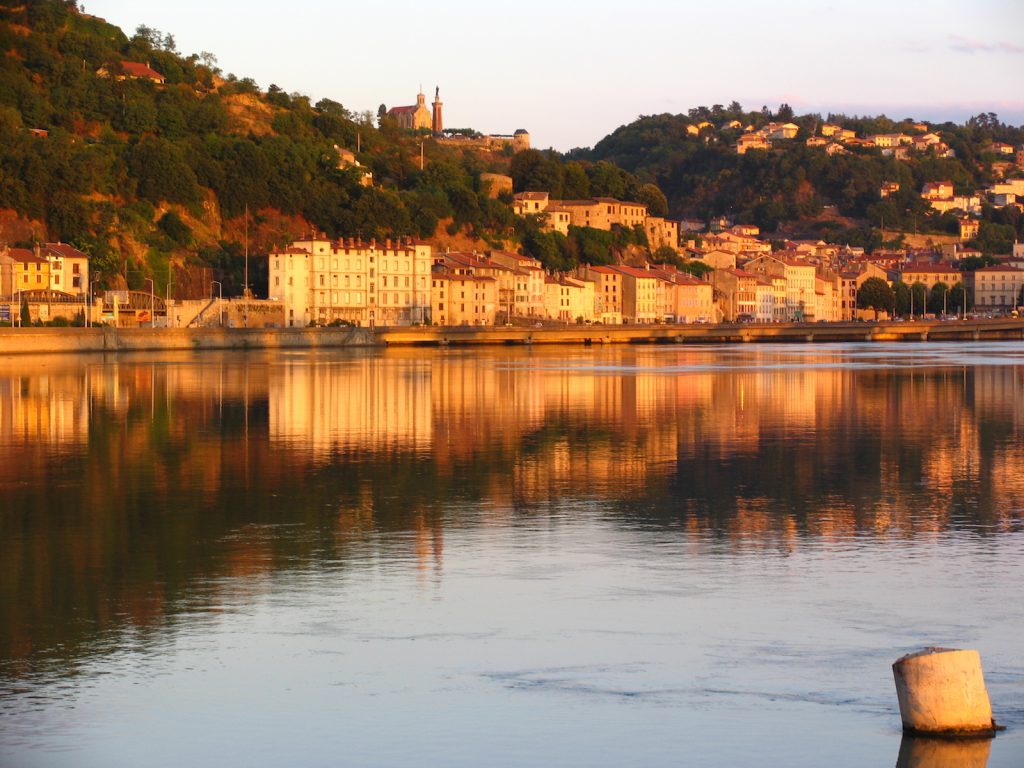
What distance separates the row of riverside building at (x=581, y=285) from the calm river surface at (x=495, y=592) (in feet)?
244

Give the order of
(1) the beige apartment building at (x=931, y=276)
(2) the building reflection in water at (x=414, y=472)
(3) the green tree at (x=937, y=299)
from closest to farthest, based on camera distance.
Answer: (2) the building reflection in water at (x=414, y=472) → (3) the green tree at (x=937, y=299) → (1) the beige apartment building at (x=931, y=276)

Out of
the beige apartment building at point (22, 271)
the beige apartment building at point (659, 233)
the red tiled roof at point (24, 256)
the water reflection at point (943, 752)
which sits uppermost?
the beige apartment building at point (659, 233)

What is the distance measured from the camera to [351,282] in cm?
10506

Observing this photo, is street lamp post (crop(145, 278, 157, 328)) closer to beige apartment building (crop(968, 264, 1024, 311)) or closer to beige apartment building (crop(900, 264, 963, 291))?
beige apartment building (crop(900, 264, 963, 291))

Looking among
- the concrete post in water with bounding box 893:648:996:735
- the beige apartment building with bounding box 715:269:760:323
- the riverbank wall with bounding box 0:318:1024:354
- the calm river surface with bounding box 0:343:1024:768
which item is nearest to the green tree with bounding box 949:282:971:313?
the riverbank wall with bounding box 0:318:1024:354

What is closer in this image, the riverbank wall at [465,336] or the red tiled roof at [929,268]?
the riverbank wall at [465,336]

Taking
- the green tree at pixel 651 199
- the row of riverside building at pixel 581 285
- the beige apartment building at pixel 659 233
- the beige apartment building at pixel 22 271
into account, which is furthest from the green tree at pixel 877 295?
the beige apartment building at pixel 22 271

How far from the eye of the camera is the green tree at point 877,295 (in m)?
157

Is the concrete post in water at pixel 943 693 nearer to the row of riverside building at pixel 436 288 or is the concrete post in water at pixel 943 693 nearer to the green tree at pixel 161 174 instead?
the row of riverside building at pixel 436 288

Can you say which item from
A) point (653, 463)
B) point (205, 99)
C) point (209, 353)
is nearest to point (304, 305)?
point (209, 353)

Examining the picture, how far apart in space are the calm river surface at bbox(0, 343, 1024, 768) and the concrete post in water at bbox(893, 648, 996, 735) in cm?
17

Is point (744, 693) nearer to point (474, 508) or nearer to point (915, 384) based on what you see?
point (474, 508)

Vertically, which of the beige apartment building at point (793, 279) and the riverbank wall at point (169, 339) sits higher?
the beige apartment building at point (793, 279)

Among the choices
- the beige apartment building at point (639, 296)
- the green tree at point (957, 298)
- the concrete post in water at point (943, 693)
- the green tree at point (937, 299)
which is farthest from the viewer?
the green tree at point (937, 299)
